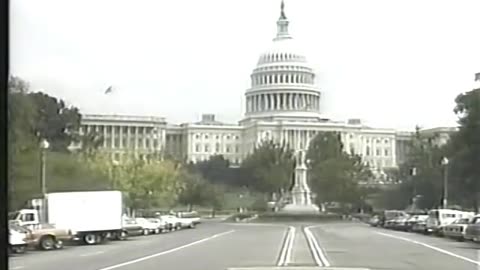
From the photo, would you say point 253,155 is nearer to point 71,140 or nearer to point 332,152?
point 332,152

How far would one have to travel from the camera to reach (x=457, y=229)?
74.1 feet

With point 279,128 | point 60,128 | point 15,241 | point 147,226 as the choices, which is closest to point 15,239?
point 15,241

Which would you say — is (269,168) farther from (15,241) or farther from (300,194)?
(15,241)

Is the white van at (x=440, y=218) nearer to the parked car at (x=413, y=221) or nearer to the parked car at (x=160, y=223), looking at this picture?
the parked car at (x=413, y=221)

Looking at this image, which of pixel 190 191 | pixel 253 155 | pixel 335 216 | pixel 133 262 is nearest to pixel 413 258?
pixel 133 262

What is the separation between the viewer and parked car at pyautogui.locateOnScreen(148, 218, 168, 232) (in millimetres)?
28047

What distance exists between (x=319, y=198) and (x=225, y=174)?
10.1m

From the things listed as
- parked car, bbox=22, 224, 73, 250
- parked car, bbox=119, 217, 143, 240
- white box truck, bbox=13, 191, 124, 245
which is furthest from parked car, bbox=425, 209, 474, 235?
parked car, bbox=22, 224, 73, 250

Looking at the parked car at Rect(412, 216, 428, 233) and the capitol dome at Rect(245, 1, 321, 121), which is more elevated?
the capitol dome at Rect(245, 1, 321, 121)

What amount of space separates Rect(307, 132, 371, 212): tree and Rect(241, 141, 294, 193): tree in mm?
2106

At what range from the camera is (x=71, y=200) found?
17.5 m

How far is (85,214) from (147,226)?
6.78 meters

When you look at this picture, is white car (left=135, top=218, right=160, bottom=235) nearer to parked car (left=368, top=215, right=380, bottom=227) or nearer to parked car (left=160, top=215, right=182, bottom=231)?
parked car (left=160, top=215, right=182, bottom=231)

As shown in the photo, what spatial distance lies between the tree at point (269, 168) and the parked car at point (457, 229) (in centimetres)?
3655
